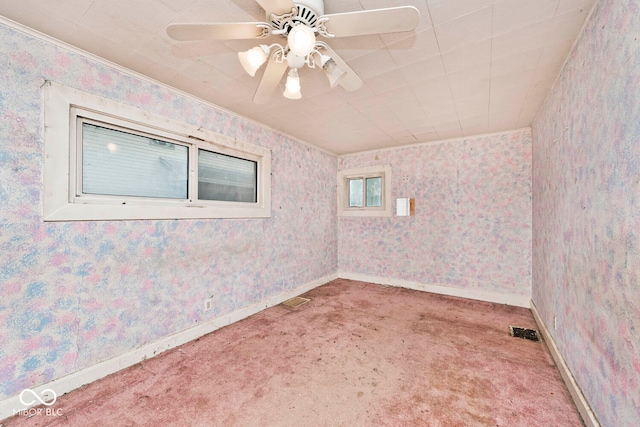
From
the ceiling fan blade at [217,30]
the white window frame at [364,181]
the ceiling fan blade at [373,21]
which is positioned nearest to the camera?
the ceiling fan blade at [373,21]

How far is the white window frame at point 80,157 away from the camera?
1722 millimetres

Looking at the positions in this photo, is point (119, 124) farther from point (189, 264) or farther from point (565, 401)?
point (565, 401)

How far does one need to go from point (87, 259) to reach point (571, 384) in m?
3.44

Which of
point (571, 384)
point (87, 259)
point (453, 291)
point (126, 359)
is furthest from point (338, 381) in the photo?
point (453, 291)

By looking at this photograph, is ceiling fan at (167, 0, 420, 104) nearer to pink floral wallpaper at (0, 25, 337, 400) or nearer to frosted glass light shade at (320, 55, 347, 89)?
frosted glass light shade at (320, 55, 347, 89)

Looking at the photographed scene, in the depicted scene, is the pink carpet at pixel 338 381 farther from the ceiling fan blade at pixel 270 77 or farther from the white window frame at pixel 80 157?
the ceiling fan blade at pixel 270 77

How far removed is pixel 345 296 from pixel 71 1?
3799 millimetres

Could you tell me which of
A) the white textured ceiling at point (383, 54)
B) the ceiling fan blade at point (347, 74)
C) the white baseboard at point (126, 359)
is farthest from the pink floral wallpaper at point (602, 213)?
the white baseboard at point (126, 359)

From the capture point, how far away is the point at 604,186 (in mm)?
1341

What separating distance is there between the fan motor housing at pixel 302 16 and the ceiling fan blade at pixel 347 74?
16 cm

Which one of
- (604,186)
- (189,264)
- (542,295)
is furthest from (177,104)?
(542,295)

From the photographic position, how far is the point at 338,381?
1.90 m

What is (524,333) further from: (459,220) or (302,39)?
(302,39)
